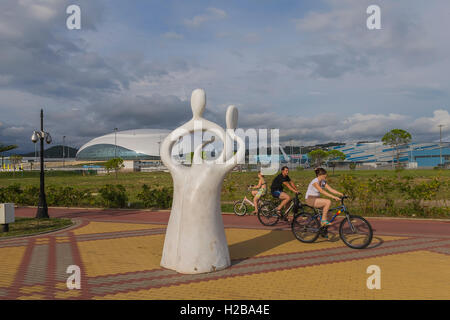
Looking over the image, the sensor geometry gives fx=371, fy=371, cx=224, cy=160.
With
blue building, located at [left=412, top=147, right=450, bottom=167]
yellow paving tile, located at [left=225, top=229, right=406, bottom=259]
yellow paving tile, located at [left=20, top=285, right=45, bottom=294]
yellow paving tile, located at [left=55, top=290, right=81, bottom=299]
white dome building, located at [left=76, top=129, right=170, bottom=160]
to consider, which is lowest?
yellow paving tile, located at [left=55, top=290, right=81, bottom=299]

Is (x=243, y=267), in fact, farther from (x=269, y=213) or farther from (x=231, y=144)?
(x=269, y=213)

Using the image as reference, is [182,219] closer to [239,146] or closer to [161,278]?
[161,278]

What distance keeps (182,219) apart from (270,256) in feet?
5.90

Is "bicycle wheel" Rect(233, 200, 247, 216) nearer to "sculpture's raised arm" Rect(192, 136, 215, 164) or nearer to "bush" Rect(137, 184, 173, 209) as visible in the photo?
"bush" Rect(137, 184, 173, 209)

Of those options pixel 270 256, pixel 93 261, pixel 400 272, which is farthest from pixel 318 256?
pixel 93 261

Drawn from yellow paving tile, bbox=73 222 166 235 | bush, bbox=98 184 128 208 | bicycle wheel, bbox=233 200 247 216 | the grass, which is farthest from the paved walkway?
bush, bbox=98 184 128 208

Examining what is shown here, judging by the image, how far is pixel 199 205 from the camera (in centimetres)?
559

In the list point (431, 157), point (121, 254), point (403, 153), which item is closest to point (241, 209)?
point (121, 254)

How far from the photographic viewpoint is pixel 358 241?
273 inches

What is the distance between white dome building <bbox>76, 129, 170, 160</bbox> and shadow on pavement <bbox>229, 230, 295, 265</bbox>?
101 meters

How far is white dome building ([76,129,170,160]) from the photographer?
110 metres

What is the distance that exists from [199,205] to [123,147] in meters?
111
